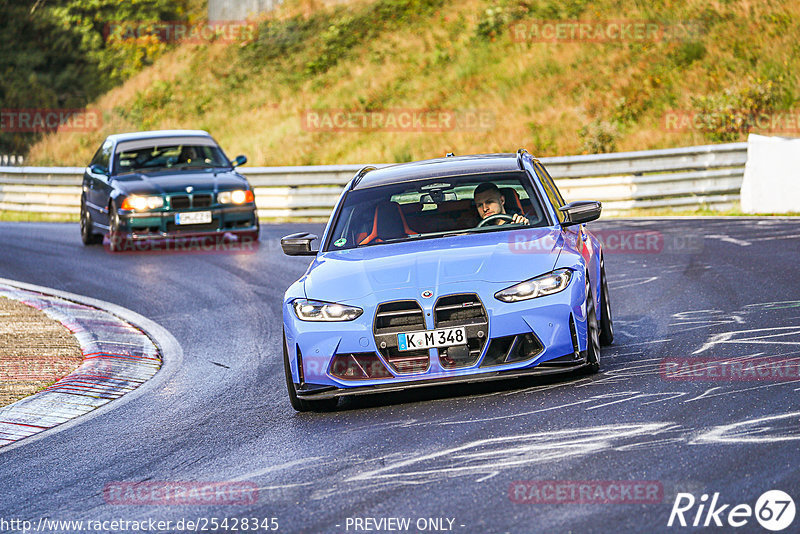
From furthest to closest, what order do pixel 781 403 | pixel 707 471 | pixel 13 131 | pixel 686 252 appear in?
1. pixel 13 131
2. pixel 686 252
3. pixel 781 403
4. pixel 707 471

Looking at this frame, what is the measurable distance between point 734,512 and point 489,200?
4311 millimetres

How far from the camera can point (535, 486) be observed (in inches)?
215

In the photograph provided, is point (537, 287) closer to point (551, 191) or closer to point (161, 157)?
point (551, 191)

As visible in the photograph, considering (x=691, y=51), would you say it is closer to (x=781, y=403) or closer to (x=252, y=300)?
(x=252, y=300)

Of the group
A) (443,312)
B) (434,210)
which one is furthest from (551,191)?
(443,312)

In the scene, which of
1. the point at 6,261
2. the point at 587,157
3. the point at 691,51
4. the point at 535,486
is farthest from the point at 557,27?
the point at 535,486

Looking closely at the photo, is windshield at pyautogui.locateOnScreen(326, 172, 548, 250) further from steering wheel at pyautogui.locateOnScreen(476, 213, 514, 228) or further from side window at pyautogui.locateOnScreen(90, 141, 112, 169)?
side window at pyautogui.locateOnScreen(90, 141, 112, 169)

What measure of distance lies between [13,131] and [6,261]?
30.1m

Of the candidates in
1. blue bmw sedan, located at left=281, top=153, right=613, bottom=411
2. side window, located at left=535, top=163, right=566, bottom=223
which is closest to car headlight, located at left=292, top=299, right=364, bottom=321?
blue bmw sedan, located at left=281, top=153, right=613, bottom=411

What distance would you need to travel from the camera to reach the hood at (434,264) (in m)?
7.52

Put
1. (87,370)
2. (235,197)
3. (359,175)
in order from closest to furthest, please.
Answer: (359,175) < (87,370) < (235,197)

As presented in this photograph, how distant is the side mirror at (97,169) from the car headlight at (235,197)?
2.14m

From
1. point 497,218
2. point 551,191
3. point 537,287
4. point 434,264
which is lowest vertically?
point 537,287

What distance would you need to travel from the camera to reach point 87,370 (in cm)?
987
